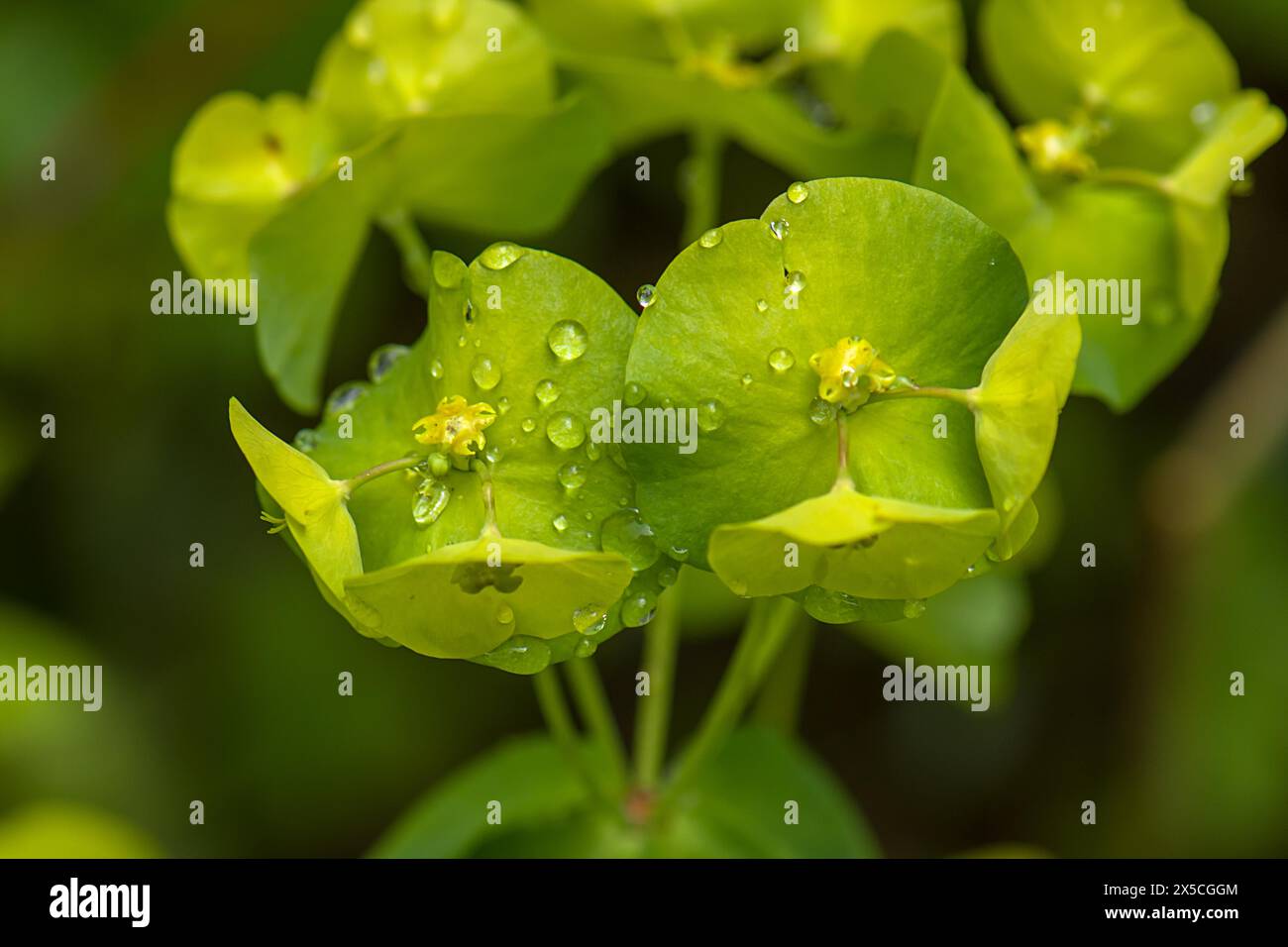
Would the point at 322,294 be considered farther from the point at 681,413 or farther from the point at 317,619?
the point at 317,619

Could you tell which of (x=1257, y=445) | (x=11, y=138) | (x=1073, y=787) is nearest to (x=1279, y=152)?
(x=1257, y=445)

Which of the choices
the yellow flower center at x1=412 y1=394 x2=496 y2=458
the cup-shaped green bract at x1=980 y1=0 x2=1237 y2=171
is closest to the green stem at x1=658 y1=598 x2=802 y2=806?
the yellow flower center at x1=412 y1=394 x2=496 y2=458

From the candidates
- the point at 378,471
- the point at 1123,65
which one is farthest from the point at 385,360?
the point at 1123,65

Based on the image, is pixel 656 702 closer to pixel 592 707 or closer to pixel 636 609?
pixel 592 707

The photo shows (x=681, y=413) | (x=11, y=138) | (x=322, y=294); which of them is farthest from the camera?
(x=11, y=138)
